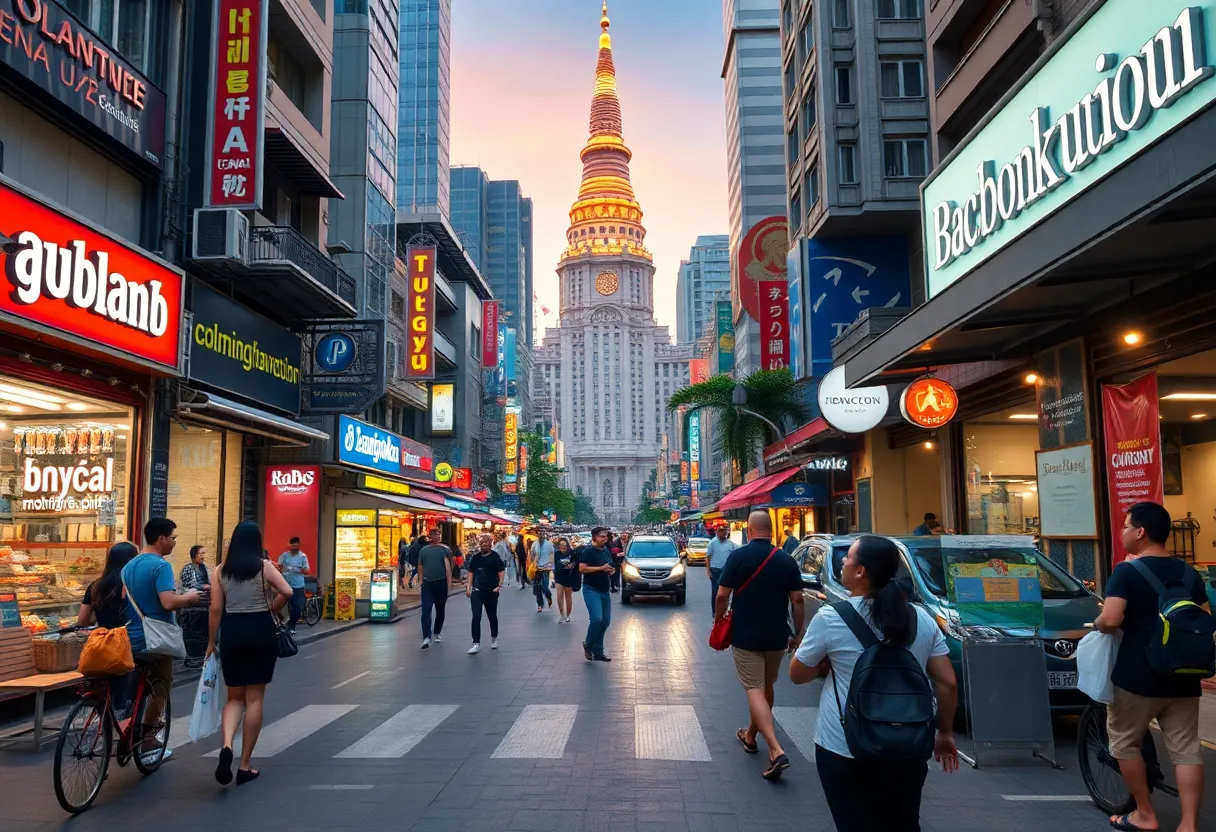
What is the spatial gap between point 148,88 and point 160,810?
1233cm

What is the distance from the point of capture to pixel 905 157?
1142 inches

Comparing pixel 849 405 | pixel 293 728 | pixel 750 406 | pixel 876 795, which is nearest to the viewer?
pixel 876 795

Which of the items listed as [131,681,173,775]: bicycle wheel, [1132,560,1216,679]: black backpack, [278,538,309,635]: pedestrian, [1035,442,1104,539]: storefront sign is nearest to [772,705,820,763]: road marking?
[1132,560,1216,679]: black backpack

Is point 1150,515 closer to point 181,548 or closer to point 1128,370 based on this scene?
point 1128,370

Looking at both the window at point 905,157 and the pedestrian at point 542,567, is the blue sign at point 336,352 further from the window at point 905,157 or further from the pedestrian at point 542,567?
the window at point 905,157

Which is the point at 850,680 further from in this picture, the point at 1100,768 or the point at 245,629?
the point at 245,629

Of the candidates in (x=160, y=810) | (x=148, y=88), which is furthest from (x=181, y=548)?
(x=160, y=810)

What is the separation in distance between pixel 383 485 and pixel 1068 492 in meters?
17.8

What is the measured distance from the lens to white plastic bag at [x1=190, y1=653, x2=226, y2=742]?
23.5ft

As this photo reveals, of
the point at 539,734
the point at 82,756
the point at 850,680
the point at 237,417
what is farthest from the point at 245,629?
the point at 237,417

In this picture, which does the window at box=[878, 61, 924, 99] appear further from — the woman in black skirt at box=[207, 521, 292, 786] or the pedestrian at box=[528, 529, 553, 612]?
the woman in black skirt at box=[207, 521, 292, 786]

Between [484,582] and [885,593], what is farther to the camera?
[484,582]

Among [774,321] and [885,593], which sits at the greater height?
[774,321]

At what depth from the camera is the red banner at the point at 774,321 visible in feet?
124
